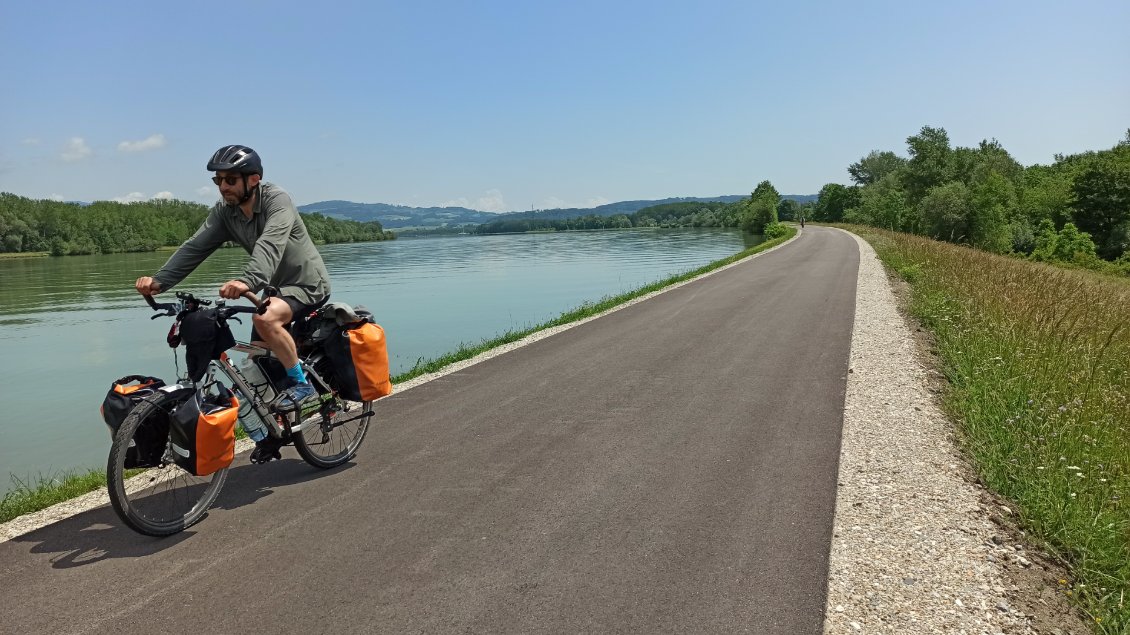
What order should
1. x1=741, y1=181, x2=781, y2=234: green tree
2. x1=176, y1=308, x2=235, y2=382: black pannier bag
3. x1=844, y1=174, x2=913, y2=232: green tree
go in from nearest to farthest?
x1=176, y1=308, x2=235, y2=382: black pannier bag
x1=844, y1=174, x2=913, y2=232: green tree
x1=741, y1=181, x2=781, y2=234: green tree

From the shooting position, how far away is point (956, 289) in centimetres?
1248

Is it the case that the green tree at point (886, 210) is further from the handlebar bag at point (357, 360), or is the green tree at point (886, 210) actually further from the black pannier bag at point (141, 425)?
the black pannier bag at point (141, 425)

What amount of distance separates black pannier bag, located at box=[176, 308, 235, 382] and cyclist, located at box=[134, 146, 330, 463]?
235mm

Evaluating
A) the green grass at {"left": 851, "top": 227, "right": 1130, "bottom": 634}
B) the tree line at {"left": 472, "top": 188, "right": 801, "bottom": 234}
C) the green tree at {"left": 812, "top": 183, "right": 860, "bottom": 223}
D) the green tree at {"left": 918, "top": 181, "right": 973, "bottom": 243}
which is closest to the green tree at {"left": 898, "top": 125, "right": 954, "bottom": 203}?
the green tree at {"left": 918, "top": 181, "right": 973, "bottom": 243}

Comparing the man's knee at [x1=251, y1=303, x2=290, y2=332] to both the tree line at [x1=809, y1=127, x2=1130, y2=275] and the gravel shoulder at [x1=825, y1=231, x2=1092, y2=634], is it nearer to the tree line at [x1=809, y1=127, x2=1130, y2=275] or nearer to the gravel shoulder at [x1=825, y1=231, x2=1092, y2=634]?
the gravel shoulder at [x1=825, y1=231, x2=1092, y2=634]

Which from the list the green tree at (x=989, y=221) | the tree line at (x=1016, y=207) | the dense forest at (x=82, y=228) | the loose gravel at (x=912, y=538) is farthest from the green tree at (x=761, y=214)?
Result: the loose gravel at (x=912, y=538)

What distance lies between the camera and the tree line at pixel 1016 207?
51.3 meters

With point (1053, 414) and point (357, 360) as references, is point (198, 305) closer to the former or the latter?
point (357, 360)

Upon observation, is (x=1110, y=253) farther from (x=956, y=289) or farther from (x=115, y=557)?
(x=115, y=557)

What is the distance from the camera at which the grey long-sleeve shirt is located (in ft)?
13.9

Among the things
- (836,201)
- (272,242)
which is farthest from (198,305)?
(836,201)

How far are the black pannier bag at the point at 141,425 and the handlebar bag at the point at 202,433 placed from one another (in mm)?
78

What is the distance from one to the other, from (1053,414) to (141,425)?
20.9ft

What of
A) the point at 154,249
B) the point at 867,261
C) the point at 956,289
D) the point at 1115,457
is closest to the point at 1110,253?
the point at 867,261
